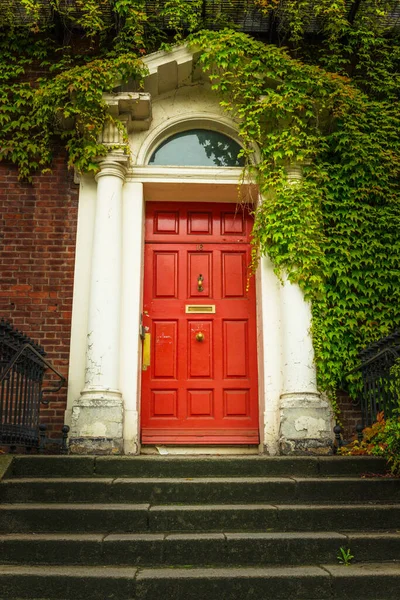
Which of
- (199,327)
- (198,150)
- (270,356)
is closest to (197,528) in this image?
(270,356)

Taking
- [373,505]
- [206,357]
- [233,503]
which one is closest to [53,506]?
[233,503]

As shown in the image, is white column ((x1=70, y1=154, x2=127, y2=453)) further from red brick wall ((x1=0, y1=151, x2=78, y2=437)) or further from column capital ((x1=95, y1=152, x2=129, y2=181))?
red brick wall ((x1=0, y1=151, x2=78, y2=437))

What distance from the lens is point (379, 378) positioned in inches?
223

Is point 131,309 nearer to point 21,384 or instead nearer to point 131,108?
point 21,384

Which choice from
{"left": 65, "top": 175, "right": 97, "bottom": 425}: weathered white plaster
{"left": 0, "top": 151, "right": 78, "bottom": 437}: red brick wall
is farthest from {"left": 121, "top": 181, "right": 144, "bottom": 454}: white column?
{"left": 0, "top": 151, "right": 78, "bottom": 437}: red brick wall

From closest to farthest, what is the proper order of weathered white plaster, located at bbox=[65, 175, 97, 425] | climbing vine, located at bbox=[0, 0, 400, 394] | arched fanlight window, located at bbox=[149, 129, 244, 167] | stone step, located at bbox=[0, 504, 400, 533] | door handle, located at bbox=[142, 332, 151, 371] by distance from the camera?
stone step, located at bbox=[0, 504, 400, 533] → weathered white plaster, located at bbox=[65, 175, 97, 425] → climbing vine, located at bbox=[0, 0, 400, 394] → door handle, located at bbox=[142, 332, 151, 371] → arched fanlight window, located at bbox=[149, 129, 244, 167]

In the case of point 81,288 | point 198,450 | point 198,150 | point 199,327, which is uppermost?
point 198,150

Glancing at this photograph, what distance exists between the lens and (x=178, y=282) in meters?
6.87

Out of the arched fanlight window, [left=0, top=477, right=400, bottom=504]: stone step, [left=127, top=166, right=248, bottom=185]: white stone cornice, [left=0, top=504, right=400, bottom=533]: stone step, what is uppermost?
the arched fanlight window

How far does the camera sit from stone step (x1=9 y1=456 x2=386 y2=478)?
4.86 m

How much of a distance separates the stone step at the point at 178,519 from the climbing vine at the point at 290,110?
2079mm

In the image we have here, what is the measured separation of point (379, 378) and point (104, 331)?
2.69 m

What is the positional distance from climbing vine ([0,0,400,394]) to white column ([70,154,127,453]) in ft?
1.13

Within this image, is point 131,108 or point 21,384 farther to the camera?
point 131,108
